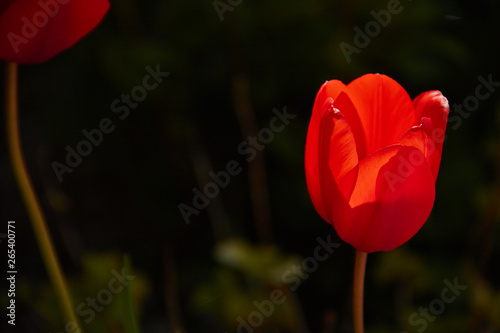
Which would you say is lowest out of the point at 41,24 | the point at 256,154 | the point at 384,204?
the point at 256,154

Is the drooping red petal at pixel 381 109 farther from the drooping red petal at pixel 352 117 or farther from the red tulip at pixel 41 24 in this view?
the red tulip at pixel 41 24

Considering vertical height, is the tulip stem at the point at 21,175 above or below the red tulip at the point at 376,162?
above

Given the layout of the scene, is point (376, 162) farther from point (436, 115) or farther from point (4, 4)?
point (4, 4)

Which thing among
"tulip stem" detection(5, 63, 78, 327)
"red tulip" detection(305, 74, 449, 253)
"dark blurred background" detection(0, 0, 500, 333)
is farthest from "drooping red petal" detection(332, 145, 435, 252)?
"dark blurred background" detection(0, 0, 500, 333)

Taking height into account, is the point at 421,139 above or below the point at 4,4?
below

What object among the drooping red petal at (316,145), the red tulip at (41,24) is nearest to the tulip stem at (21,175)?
the red tulip at (41,24)

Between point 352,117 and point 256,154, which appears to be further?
point 256,154

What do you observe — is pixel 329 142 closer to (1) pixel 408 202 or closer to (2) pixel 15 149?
(1) pixel 408 202

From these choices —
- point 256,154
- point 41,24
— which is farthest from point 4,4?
point 256,154
